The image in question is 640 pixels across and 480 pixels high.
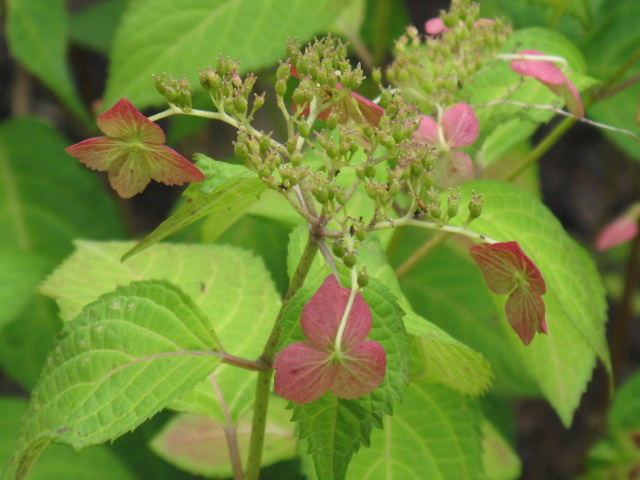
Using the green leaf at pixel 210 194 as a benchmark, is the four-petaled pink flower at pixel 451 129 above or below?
above

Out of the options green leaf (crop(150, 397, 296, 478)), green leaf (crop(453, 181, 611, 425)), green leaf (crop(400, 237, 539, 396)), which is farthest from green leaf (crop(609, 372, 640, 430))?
green leaf (crop(150, 397, 296, 478))

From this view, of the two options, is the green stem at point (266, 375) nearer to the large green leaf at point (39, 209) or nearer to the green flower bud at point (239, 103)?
the green flower bud at point (239, 103)

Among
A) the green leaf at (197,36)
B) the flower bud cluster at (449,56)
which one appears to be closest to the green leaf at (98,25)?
the green leaf at (197,36)

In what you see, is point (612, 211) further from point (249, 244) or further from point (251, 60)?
point (251, 60)

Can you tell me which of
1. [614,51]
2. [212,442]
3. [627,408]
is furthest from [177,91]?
[627,408]

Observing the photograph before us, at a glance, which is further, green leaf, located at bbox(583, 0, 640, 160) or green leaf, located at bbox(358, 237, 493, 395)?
green leaf, located at bbox(583, 0, 640, 160)

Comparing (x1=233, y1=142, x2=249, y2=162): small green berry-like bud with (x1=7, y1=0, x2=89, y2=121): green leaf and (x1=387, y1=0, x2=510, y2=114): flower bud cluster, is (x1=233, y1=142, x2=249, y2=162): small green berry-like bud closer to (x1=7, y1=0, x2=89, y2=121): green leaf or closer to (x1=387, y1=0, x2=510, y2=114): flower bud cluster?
(x1=387, y1=0, x2=510, y2=114): flower bud cluster
